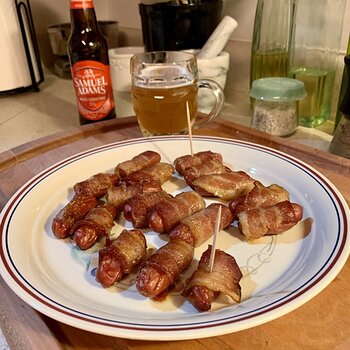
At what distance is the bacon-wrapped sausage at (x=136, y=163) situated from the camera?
1032mm

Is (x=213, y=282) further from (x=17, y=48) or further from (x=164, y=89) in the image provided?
(x=17, y=48)

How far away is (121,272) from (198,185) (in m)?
0.32

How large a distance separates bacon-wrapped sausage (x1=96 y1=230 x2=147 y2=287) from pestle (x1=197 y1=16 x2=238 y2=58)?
88cm

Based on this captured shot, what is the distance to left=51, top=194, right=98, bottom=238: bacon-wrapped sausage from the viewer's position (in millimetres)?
825

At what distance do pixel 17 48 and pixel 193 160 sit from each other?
116 centimetres

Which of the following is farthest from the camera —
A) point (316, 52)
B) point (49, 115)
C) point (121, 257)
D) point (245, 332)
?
point (49, 115)

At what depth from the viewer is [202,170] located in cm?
99

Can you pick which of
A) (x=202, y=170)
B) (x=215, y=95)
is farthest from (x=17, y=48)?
(x=202, y=170)

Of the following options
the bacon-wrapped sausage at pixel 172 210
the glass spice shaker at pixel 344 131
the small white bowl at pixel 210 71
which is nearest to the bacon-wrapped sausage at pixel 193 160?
the bacon-wrapped sausage at pixel 172 210

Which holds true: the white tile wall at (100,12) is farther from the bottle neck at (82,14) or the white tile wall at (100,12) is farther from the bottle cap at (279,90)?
the bottle cap at (279,90)

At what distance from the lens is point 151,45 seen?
1544 mm

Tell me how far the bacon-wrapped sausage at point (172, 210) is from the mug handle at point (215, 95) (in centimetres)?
44

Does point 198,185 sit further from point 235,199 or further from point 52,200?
point 52,200

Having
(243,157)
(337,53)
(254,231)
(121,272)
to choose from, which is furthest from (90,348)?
(337,53)
